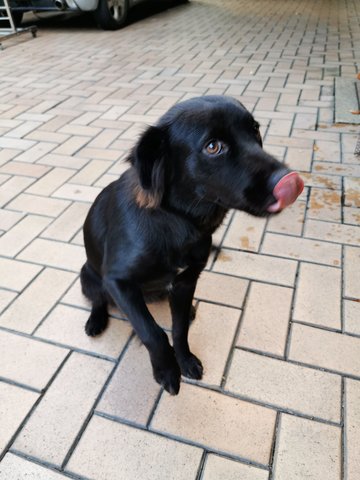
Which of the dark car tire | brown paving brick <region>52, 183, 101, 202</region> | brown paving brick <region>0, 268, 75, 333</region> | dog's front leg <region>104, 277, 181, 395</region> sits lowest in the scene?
brown paving brick <region>0, 268, 75, 333</region>

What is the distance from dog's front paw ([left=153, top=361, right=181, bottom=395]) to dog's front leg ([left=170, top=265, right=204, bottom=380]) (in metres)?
0.19

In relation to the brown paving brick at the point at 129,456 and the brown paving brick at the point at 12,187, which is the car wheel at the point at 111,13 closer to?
the brown paving brick at the point at 12,187

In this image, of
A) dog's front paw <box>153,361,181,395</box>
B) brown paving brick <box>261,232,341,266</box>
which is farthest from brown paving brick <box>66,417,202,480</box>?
brown paving brick <box>261,232,341,266</box>

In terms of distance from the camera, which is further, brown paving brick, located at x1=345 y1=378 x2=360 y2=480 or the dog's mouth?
brown paving brick, located at x1=345 y1=378 x2=360 y2=480

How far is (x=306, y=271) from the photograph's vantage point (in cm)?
232

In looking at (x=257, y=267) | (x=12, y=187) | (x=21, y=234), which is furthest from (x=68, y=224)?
(x=257, y=267)

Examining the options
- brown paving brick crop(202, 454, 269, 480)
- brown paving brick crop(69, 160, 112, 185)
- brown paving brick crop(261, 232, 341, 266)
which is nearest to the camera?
brown paving brick crop(202, 454, 269, 480)

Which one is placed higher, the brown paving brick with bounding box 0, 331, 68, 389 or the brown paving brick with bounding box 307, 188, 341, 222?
the brown paving brick with bounding box 0, 331, 68, 389

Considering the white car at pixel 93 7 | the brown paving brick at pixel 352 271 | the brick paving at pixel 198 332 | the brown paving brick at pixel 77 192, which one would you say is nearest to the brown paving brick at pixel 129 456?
the brick paving at pixel 198 332

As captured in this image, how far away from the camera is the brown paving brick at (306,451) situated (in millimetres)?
1460

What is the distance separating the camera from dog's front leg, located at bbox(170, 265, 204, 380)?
1.70 meters

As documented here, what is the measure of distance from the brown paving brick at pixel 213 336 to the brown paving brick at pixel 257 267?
302 mm

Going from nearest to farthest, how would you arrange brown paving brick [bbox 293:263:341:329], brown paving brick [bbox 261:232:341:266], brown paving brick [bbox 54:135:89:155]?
brown paving brick [bbox 293:263:341:329]
brown paving brick [bbox 261:232:341:266]
brown paving brick [bbox 54:135:89:155]

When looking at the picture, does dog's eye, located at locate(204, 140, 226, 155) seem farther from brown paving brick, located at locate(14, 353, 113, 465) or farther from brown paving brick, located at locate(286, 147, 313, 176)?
brown paving brick, located at locate(286, 147, 313, 176)
